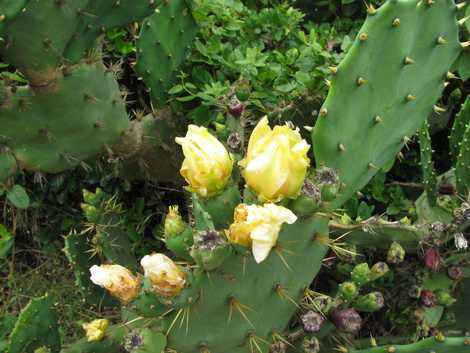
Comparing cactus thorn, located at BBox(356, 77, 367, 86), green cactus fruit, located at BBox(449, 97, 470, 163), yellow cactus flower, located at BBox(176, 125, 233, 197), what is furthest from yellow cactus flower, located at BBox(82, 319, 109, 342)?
green cactus fruit, located at BBox(449, 97, 470, 163)

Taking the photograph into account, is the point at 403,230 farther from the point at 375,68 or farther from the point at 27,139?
the point at 27,139

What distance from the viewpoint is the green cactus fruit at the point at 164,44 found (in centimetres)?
187

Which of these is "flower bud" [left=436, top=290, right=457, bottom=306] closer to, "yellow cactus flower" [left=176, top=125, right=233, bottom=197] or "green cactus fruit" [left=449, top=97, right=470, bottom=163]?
"green cactus fruit" [left=449, top=97, right=470, bottom=163]

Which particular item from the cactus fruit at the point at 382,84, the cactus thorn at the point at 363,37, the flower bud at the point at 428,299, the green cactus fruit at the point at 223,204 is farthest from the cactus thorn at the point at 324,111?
the flower bud at the point at 428,299

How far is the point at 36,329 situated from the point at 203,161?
0.78 metres

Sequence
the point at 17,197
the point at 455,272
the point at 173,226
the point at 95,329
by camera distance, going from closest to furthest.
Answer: the point at 173,226 → the point at 95,329 → the point at 455,272 → the point at 17,197

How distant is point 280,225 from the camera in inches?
46.1

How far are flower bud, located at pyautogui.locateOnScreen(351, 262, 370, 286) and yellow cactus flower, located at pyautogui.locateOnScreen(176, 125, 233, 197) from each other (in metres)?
0.47

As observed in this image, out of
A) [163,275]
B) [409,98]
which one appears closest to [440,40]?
[409,98]

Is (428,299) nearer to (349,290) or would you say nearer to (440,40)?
(349,290)

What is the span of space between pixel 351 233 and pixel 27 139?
0.93 m

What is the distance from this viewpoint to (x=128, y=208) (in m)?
2.44

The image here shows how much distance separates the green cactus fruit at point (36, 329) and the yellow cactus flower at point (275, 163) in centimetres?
73

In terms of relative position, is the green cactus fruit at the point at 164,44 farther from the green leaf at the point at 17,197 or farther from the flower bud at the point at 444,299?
the flower bud at the point at 444,299
